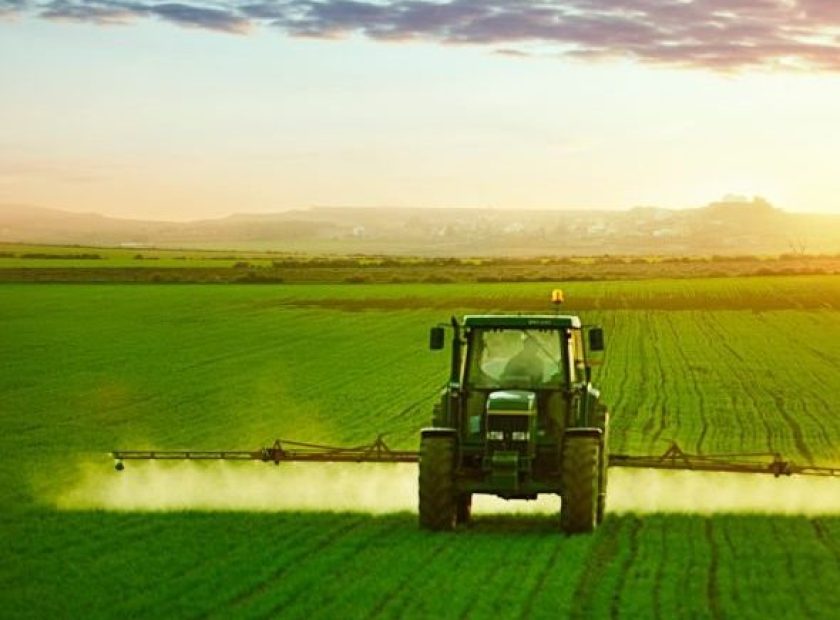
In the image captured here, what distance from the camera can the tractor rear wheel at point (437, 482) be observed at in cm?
1545

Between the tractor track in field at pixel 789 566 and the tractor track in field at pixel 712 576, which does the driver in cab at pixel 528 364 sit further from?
the tractor track in field at pixel 789 566

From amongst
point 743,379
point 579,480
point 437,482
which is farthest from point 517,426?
point 743,379

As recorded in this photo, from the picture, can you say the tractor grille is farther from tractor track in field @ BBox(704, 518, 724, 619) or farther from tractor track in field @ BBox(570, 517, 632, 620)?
tractor track in field @ BBox(704, 518, 724, 619)

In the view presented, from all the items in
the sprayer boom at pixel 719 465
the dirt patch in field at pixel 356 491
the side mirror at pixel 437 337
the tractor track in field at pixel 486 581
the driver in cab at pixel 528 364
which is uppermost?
the side mirror at pixel 437 337

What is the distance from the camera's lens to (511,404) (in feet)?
51.3

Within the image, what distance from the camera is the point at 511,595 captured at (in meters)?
12.5

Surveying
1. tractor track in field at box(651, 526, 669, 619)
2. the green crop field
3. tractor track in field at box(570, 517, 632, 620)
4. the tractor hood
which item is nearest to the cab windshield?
the tractor hood

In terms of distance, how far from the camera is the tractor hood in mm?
15586

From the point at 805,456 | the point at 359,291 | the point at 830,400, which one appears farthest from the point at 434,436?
the point at 359,291

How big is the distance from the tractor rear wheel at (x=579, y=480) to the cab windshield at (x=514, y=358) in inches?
41.2

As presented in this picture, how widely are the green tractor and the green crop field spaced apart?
0.49 metres

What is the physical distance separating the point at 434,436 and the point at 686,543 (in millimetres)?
2931

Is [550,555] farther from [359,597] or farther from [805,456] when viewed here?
[805,456]

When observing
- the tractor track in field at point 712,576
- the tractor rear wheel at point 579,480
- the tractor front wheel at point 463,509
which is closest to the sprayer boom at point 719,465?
the tractor track in field at point 712,576
